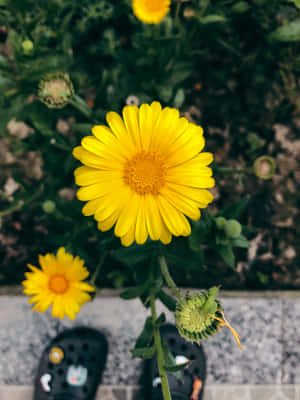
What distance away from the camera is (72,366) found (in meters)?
1.85

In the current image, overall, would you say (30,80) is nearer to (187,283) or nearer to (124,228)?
(124,228)

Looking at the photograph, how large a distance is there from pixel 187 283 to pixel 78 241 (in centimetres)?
62

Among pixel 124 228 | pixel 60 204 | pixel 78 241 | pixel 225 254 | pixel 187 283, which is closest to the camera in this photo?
pixel 124 228

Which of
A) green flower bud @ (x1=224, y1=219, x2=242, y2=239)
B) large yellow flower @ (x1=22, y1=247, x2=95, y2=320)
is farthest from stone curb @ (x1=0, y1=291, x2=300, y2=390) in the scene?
green flower bud @ (x1=224, y1=219, x2=242, y2=239)

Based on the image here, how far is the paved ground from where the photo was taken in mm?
1839

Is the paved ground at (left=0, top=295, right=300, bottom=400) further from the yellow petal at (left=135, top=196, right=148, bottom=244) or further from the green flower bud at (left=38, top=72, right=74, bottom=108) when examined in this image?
the green flower bud at (left=38, top=72, right=74, bottom=108)

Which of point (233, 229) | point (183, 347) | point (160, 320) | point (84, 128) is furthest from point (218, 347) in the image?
point (84, 128)

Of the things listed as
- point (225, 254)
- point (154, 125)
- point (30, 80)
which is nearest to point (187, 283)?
point (225, 254)

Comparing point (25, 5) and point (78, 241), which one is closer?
point (25, 5)

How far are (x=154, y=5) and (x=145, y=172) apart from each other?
0.70 metres

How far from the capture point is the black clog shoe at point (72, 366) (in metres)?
1.79

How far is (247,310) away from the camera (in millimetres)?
1857

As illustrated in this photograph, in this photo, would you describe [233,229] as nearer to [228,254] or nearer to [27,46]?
[228,254]

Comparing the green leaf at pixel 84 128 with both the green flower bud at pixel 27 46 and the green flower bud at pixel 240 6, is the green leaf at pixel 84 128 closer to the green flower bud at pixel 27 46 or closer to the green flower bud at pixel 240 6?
the green flower bud at pixel 27 46
